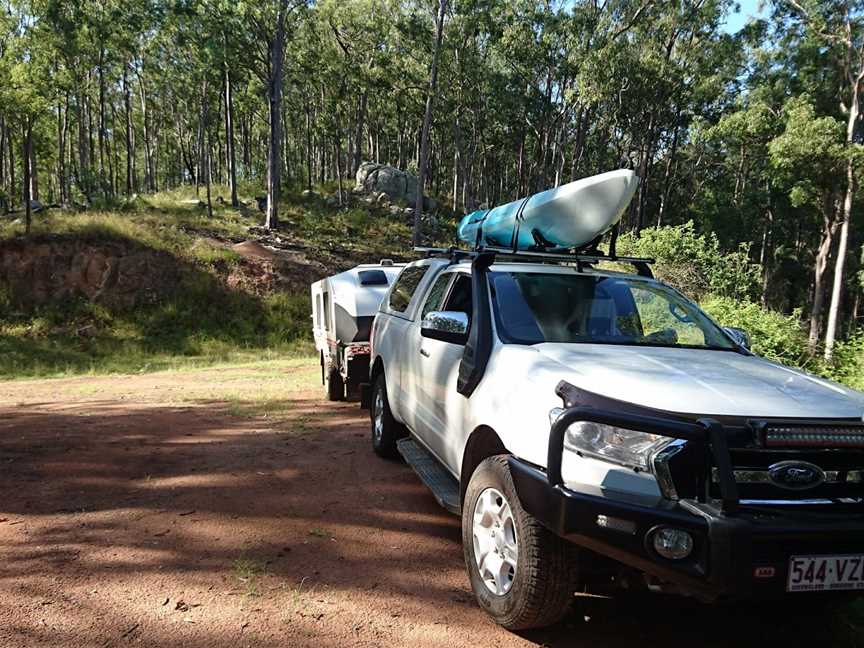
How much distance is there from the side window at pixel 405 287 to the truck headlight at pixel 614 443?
9.82 ft

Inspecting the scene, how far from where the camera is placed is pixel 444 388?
391 centimetres

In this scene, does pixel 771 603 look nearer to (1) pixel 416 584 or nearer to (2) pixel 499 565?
(2) pixel 499 565

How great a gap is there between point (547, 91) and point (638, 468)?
34519mm

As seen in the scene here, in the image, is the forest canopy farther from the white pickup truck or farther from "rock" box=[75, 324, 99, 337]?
the white pickup truck

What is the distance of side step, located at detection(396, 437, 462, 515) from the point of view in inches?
138

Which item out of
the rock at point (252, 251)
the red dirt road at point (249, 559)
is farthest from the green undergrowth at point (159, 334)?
the red dirt road at point (249, 559)

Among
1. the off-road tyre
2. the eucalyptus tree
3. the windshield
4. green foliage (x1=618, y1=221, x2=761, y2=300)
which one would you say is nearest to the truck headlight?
the windshield

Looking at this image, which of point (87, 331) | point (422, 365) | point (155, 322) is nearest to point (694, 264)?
point (422, 365)

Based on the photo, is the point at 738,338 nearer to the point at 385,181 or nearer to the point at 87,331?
the point at 87,331

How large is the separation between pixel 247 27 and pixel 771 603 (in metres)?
31.0

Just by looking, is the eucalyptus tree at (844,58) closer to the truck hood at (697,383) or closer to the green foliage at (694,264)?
the green foliage at (694,264)

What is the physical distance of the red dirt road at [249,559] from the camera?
9.40 ft

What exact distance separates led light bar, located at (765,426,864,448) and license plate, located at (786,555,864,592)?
16.7 inches

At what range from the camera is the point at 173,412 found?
326 inches
